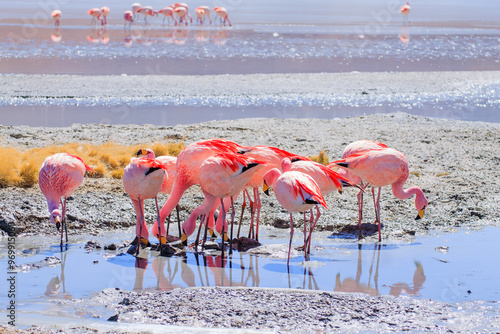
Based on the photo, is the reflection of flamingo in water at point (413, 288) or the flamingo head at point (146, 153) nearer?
the reflection of flamingo in water at point (413, 288)

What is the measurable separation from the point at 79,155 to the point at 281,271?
4.04 meters

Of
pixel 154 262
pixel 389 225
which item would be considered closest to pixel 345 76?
pixel 389 225

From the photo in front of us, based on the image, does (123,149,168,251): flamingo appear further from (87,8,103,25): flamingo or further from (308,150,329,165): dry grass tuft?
(87,8,103,25): flamingo

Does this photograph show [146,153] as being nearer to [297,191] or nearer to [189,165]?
[189,165]

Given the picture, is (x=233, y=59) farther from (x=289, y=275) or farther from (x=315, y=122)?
(x=289, y=275)

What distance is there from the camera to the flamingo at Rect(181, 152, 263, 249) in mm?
6406

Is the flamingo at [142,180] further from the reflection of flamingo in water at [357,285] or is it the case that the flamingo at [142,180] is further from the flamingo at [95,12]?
the flamingo at [95,12]

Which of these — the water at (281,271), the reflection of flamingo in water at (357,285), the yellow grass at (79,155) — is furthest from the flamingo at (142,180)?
the yellow grass at (79,155)

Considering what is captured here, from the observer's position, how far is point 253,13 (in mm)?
39812

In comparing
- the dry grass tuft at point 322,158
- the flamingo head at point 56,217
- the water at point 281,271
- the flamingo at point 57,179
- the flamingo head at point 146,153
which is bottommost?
the water at point 281,271

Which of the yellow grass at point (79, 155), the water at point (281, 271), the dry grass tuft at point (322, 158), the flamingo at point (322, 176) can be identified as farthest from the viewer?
the dry grass tuft at point (322, 158)

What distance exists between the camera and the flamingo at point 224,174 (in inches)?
252

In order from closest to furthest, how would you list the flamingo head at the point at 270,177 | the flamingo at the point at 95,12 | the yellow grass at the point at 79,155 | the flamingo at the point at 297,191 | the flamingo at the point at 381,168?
the flamingo at the point at 297,191
the flamingo head at the point at 270,177
the flamingo at the point at 381,168
the yellow grass at the point at 79,155
the flamingo at the point at 95,12

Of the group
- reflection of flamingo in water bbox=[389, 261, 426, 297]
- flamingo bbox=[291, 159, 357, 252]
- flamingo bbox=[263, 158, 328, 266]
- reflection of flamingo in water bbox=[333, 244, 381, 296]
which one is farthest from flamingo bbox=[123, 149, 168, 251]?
reflection of flamingo in water bbox=[389, 261, 426, 297]
